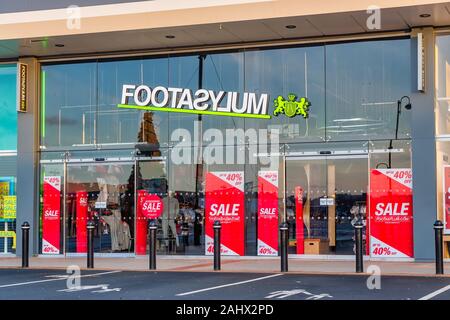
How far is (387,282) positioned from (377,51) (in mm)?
7551

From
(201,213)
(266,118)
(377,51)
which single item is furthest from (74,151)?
(377,51)

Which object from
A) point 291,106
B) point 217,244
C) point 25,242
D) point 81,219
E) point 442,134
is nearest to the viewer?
point 217,244

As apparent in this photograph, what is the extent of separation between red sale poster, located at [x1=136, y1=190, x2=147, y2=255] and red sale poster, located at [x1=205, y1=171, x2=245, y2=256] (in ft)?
5.92

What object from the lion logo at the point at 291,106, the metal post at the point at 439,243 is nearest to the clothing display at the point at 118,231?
the lion logo at the point at 291,106

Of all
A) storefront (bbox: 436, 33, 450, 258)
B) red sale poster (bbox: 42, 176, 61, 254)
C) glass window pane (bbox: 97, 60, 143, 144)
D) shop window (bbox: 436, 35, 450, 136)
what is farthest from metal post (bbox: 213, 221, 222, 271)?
red sale poster (bbox: 42, 176, 61, 254)

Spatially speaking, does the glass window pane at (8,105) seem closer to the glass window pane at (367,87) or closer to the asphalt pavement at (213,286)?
the asphalt pavement at (213,286)

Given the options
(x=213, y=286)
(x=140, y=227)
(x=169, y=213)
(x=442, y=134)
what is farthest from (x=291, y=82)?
(x=213, y=286)

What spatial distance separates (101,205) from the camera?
21594mm

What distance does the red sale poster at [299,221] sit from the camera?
65.0 feet

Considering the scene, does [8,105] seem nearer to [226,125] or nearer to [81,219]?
[81,219]

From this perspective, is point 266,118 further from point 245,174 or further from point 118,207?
point 118,207

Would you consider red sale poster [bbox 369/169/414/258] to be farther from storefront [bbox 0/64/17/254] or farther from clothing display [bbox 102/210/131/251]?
storefront [bbox 0/64/17/254]

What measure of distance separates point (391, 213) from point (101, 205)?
317 inches

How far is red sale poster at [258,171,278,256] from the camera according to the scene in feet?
65.6
